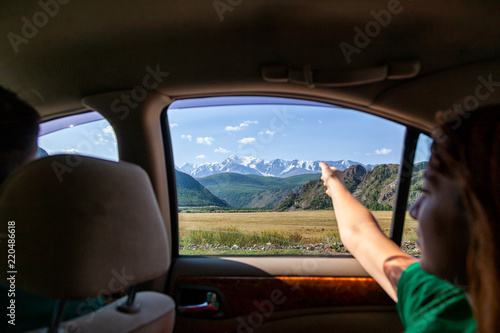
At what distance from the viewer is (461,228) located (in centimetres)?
60

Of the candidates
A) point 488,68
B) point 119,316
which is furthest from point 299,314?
point 488,68

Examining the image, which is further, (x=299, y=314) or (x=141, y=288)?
(x=299, y=314)

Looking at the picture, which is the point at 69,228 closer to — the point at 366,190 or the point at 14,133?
the point at 14,133

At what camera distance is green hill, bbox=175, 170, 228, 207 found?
7.11 ft

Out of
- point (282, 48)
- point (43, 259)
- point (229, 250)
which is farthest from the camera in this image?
point (229, 250)

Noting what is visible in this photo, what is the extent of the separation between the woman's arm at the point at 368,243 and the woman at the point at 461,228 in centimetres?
26

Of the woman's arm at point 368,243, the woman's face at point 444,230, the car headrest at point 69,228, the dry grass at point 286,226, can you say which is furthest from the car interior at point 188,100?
the woman's face at point 444,230

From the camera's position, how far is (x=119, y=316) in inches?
43.6

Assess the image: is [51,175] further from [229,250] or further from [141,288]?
[229,250]

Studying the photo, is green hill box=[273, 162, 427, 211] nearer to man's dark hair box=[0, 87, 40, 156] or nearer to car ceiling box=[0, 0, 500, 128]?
car ceiling box=[0, 0, 500, 128]

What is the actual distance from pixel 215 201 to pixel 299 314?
2.94 ft

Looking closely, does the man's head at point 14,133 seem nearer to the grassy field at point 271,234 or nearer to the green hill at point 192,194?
the green hill at point 192,194

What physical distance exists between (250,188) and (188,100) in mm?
726

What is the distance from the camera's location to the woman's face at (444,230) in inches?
24.1
